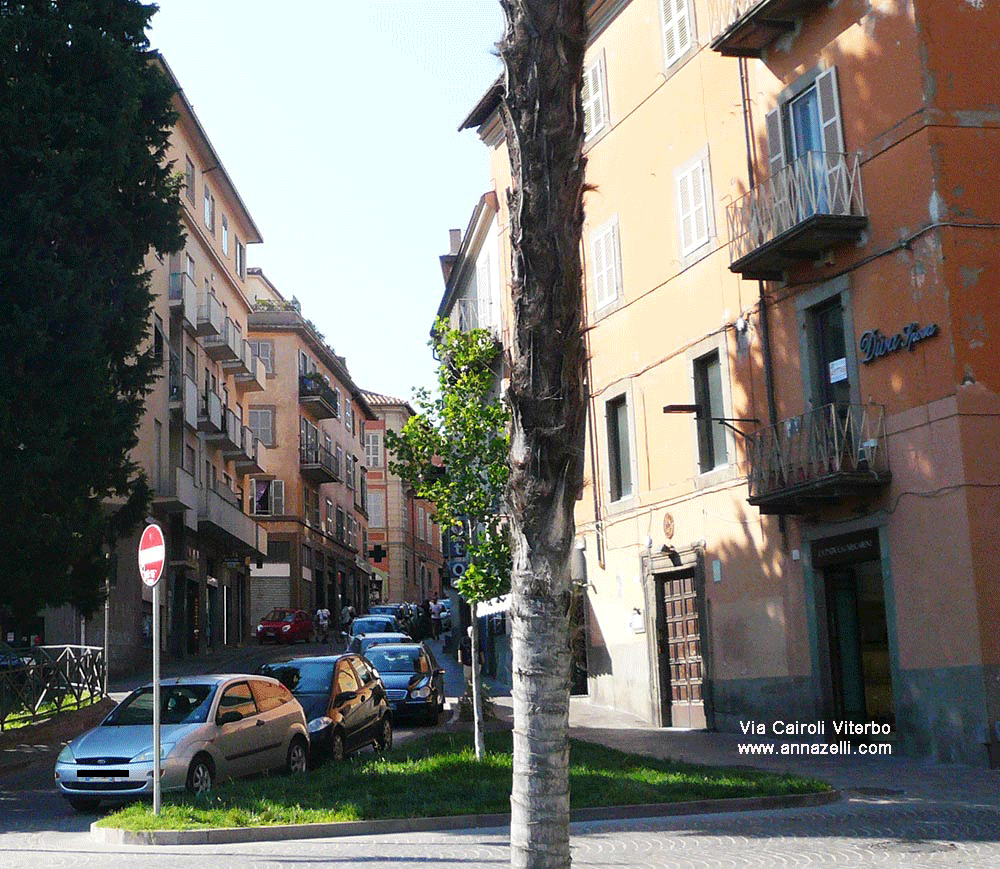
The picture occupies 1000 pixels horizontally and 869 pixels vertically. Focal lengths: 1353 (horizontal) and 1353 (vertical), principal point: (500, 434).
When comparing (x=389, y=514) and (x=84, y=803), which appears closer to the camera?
(x=84, y=803)

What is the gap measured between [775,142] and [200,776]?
12.0 metres

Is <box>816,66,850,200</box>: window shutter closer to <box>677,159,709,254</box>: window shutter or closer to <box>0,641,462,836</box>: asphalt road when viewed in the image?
<box>677,159,709,254</box>: window shutter

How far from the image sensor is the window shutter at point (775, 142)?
1983cm

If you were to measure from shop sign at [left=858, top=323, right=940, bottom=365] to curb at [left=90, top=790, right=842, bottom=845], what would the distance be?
608 centimetres

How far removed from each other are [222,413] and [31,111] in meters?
28.7

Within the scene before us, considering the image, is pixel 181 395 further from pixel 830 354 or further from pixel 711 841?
pixel 711 841

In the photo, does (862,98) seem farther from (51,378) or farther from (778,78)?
(51,378)

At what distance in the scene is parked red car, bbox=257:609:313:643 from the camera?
52625 millimetres

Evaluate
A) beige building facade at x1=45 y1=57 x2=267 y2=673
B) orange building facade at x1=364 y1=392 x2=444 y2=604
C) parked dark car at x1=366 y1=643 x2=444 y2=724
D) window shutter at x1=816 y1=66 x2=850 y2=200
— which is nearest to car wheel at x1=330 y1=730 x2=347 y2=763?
parked dark car at x1=366 y1=643 x2=444 y2=724

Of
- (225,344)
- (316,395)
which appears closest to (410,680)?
(225,344)

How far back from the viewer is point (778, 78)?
20016 mm

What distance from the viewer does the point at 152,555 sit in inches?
524

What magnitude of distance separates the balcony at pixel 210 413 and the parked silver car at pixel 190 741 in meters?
29.2

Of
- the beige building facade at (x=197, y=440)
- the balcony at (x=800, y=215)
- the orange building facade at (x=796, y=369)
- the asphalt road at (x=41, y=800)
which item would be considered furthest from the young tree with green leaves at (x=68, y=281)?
the beige building facade at (x=197, y=440)
